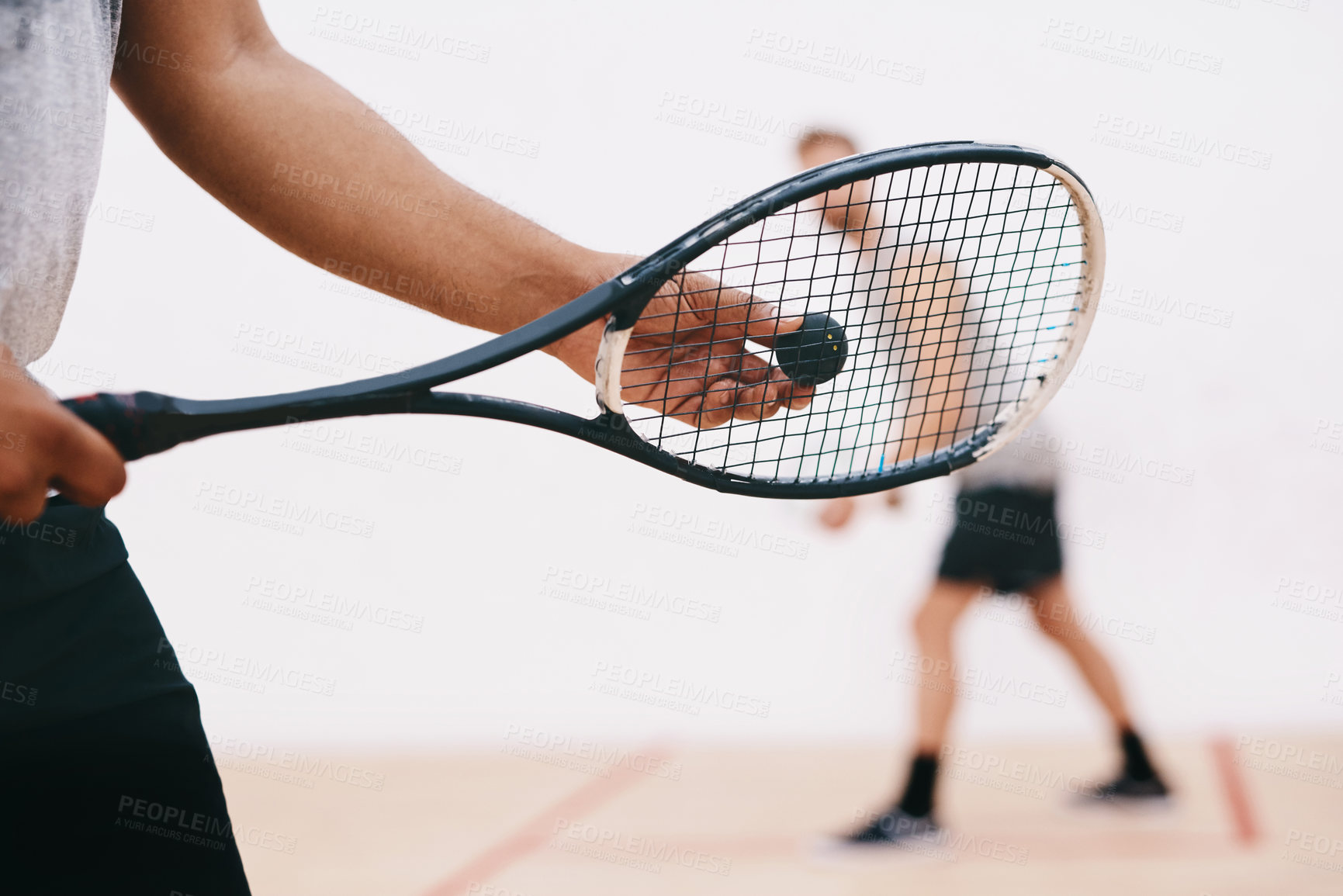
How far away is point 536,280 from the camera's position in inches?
30.9

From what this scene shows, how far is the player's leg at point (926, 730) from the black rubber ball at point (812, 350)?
1.27 meters

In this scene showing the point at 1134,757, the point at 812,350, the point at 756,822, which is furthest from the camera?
the point at 756,822

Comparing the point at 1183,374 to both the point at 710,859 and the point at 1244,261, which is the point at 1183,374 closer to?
the point at 1244,261

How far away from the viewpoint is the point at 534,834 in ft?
7.27

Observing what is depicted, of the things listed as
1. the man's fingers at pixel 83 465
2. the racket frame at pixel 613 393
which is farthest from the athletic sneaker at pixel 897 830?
the man's fingers at pixel 83 465

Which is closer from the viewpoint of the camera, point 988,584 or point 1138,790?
point 988,584

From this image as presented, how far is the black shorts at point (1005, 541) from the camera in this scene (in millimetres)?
1990

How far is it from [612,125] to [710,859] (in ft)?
6.40

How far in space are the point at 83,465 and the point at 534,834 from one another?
1.94 meters

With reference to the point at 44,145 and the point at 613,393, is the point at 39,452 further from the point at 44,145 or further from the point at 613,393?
the point at 613,393

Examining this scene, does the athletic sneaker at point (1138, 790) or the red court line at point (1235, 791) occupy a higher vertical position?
the athletic sneaker at point (1138, 790)

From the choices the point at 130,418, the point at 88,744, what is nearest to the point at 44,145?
the point at 130,418

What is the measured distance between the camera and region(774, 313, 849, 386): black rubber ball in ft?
2.68

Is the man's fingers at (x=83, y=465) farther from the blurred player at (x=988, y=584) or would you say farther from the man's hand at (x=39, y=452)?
the blurred player at (x=988, y=584)
